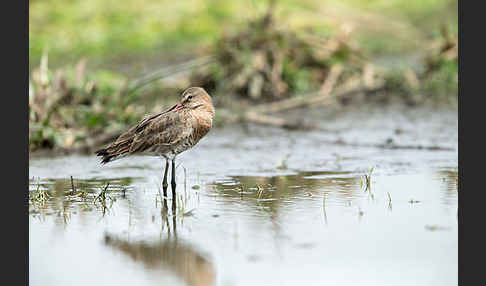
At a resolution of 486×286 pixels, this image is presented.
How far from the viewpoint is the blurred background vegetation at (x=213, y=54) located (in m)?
11.6

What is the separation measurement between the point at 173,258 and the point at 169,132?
260 cm

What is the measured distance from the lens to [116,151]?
8.45 meters

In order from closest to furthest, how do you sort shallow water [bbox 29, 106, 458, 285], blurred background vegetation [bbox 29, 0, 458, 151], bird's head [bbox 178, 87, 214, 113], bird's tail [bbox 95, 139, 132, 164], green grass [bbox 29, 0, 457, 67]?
shallow water [bbox 29, 106, 458, 285], bird's tail [bbox 95, 139, 132, 164], bird's head [bbox 178, 87, 214, 113], blurred background vegetation [bbox 29, 0, 458, 151], green grass [bbox 29, 0, 457, 67]

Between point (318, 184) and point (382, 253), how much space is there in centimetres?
254

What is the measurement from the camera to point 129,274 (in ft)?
18.4

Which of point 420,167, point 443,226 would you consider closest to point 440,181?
point 420,167

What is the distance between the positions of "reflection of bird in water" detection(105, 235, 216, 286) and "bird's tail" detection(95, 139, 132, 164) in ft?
6.43

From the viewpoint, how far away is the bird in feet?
27.5

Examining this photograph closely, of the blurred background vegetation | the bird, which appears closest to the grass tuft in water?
the bird

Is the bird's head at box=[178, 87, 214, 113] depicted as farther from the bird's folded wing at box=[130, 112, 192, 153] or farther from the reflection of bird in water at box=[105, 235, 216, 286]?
the reflection of bird in water at box=[105, 235, 216, 286]

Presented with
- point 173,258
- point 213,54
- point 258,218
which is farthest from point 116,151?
point 213,54

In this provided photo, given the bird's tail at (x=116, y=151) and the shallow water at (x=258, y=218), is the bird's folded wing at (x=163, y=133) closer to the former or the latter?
the bird's tail at (x=116, y=151)

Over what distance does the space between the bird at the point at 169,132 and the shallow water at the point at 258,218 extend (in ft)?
1.31

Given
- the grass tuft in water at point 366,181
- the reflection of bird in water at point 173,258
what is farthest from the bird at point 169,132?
the reflection of bird in water at point 173,258
